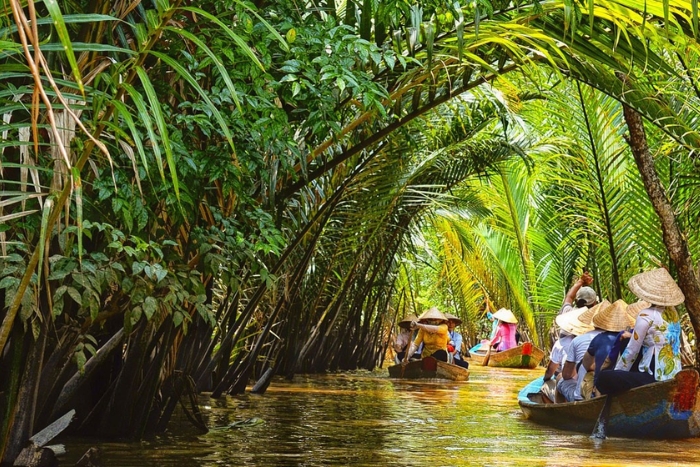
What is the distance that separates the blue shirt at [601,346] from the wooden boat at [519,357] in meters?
15.6

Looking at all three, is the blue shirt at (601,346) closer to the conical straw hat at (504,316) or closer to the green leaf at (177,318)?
the green leaf at (177,318)

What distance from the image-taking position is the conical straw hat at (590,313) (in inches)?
364

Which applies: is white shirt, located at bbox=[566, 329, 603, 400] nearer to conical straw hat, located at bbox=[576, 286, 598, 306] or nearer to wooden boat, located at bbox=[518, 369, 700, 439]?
wooden boat, located at bbox=[518, 369, 700, 439]

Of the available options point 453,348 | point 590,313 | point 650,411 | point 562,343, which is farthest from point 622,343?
point 453,348

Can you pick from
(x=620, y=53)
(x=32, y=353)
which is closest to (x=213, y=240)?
(x=32, y=353)

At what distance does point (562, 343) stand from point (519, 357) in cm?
1504

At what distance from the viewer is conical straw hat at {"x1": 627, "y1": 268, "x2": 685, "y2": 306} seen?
801 cm

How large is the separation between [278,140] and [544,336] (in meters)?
22.4

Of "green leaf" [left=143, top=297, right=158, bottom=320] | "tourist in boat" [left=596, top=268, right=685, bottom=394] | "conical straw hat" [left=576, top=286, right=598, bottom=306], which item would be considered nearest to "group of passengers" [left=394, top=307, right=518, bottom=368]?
"conical straw hat" [left=576, top=286, right=598, bottom=306]

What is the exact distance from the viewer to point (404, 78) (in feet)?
19.0

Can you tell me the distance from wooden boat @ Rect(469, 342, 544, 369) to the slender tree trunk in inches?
642

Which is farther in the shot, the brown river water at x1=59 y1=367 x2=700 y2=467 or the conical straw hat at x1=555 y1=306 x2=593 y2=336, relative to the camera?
the conical straw hat at x1=555 y1=306 x2=593 y2=336

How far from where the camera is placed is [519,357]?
24.9 meters

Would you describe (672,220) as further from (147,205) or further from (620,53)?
(147,205)
